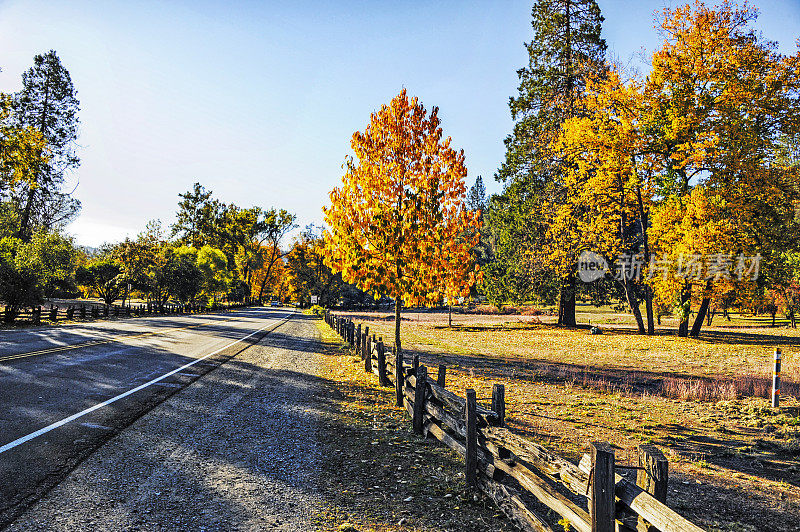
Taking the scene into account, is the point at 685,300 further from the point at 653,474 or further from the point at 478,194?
Result: the point at 478,194

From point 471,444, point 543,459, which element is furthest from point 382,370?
point 543,459

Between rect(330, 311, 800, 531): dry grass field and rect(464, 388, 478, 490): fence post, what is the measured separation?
86.7 inches

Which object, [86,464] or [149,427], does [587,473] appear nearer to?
[86,464]

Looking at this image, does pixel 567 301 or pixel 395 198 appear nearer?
pixel 395 198

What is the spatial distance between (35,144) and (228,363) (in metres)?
16.9

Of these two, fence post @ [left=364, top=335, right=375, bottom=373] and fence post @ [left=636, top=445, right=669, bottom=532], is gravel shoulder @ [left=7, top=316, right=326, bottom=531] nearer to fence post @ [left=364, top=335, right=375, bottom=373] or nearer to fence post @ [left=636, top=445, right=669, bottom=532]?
fence post @ [left=636, top=445, right=669, bottom=532]

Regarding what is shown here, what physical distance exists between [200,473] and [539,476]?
4.30 metres

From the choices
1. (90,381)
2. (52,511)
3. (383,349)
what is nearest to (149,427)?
(52,511)

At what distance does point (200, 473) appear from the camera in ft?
18.9

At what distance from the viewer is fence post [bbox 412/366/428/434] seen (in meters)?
8.17

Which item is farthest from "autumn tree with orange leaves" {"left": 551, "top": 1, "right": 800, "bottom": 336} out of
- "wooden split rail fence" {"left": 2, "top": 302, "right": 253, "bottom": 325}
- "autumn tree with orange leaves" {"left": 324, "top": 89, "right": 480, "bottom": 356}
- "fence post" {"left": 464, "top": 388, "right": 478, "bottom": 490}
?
"wooden split rail fence" {"left": 2, "top": 302, "right": 253, "bottom": 325}

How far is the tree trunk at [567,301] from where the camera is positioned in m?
31.8

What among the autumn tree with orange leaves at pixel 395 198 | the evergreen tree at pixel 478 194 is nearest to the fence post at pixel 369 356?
the autumn tree with orange leaves at pixel 395 198

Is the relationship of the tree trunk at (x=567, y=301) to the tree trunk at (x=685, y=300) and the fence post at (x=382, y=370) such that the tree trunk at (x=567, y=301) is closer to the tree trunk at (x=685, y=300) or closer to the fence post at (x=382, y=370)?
the tree trunk at (x=685, y=300)
